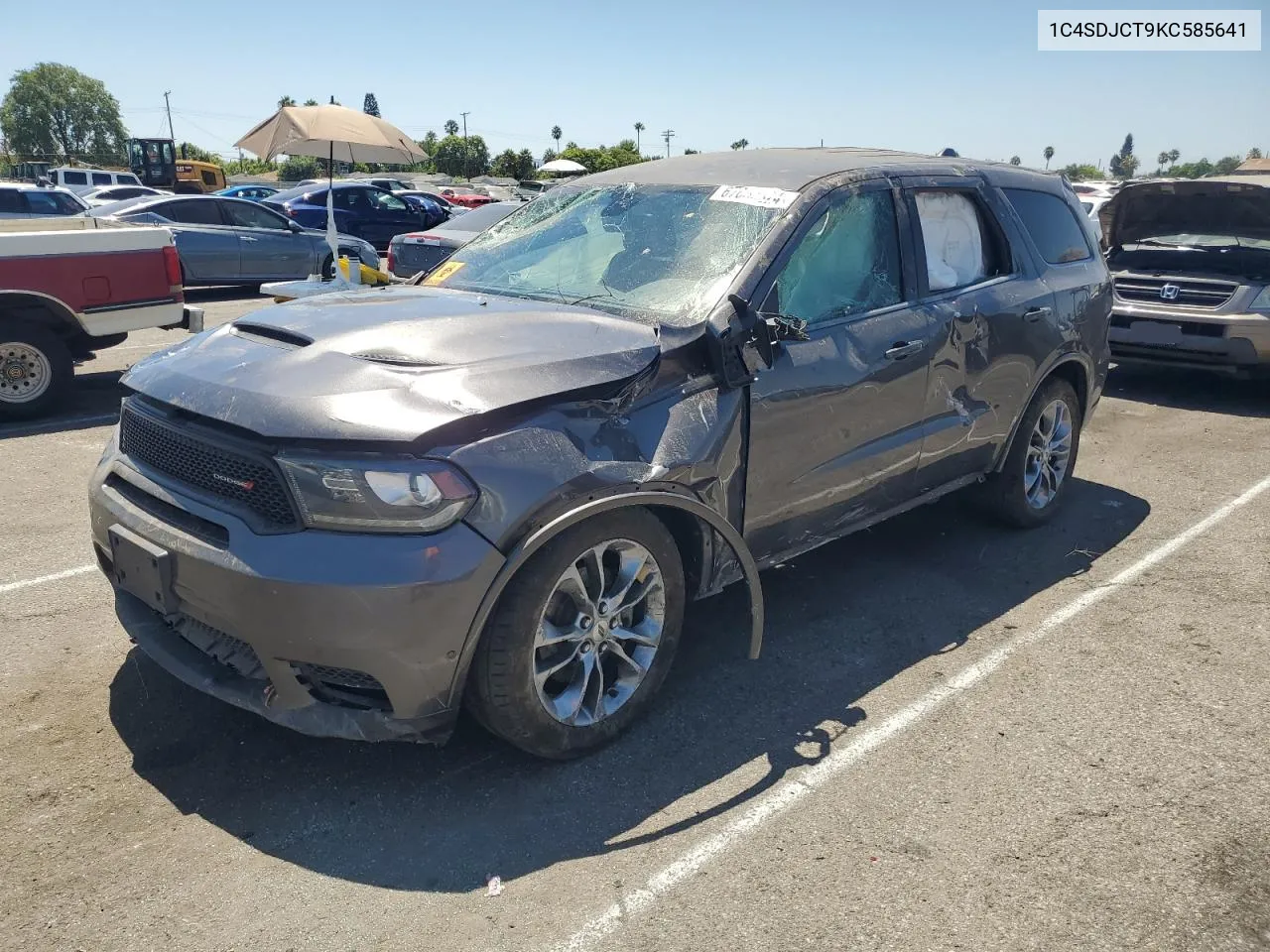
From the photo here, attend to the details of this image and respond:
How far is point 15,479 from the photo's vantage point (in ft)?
Answer: 19.8

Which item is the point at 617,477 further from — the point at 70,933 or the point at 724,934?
the point at 70,933

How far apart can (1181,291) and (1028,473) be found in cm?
455

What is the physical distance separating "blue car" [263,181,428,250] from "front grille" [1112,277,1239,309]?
1385cm

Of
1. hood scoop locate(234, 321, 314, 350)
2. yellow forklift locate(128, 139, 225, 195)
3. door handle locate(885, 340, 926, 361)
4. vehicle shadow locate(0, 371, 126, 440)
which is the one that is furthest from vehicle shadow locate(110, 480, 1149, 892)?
yellow forklift locate(128, 139, 225, 195)

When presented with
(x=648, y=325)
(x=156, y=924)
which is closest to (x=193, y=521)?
(x=156, y=924)

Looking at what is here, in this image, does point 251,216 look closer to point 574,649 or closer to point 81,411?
point 81,411

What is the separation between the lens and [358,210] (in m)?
19.1

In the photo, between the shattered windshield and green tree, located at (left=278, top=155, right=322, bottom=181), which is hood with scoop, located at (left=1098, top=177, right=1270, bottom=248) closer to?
the shattered windshield

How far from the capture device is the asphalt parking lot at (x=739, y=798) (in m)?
2.59

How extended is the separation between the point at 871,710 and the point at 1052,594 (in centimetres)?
157

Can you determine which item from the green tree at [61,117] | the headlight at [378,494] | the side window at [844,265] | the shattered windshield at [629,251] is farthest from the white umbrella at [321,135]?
the green tree at [61,117]

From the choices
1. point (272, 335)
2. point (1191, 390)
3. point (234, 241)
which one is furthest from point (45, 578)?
point (234, 241)

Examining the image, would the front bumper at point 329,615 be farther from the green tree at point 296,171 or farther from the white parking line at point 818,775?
the green tree at point 296,171

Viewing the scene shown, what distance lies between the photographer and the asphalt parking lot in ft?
8.51
